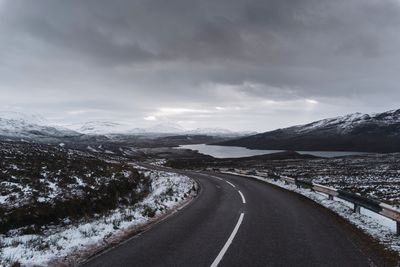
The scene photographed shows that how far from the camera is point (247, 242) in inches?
387

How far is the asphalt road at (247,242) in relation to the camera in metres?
8.17

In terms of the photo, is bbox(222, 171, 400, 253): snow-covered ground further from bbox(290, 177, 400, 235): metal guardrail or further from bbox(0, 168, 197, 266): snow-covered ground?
bbox(0, 168, 197, 266): snow-covered ground

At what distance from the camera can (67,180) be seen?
71.1 ft

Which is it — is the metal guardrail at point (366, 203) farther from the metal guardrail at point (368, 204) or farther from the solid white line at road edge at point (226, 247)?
the solid white line at road edge at point (226, 247)

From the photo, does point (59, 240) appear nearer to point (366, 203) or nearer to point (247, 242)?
point (247, 242)

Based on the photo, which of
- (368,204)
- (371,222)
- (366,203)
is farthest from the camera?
(366,203)

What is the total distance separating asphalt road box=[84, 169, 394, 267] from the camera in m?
8.17

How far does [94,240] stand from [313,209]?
10.2 metres

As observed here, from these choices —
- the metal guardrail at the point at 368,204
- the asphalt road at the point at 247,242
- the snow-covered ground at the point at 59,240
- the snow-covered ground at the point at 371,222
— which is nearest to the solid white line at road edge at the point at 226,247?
the asphalt road at the point at 247,242

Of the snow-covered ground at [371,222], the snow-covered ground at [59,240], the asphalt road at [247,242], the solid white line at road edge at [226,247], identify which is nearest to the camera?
the solid white line at road edge at [226,247]

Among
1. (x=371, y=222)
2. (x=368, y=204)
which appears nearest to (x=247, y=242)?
(x=371, y=222)

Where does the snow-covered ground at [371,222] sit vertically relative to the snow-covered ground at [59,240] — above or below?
above

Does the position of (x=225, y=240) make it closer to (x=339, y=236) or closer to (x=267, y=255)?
(x=267, y=255)

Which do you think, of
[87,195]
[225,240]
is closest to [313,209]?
[225,240]
